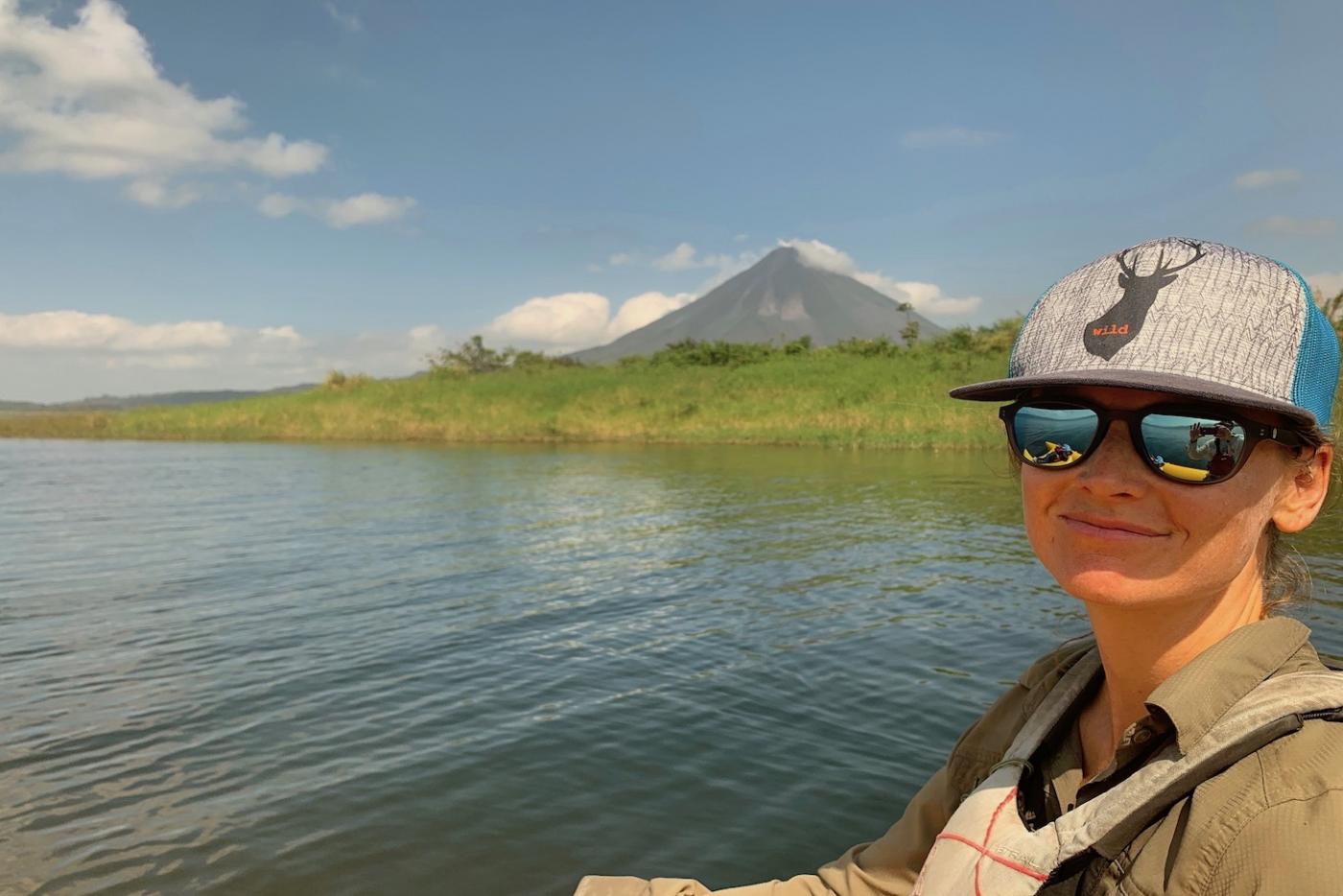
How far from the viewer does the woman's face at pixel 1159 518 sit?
1.37 m

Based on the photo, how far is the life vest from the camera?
3.80 ft

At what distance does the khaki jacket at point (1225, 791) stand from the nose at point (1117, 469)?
0.25m

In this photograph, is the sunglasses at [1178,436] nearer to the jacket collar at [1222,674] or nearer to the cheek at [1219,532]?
the cheek at [1219,532]

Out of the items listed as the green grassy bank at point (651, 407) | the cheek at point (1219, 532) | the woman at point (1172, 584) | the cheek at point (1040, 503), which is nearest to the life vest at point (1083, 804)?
the woman at point (1172, 584)

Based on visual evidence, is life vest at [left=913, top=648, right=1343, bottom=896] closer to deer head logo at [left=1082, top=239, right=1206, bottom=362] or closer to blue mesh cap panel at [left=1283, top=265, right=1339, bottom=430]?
→ blue mesh cap panel at [left=1283, top=265, right=1339, bottom=430]

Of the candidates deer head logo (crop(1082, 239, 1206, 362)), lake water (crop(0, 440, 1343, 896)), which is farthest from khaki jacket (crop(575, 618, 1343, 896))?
lake water (crop(0, 440, 1343, 896))

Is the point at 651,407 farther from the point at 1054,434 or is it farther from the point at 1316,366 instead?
the point at 1316,366

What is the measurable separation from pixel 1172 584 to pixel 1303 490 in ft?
0.97

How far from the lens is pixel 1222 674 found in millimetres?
1283

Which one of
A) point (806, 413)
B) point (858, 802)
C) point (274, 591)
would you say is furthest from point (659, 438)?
point (858, 802)

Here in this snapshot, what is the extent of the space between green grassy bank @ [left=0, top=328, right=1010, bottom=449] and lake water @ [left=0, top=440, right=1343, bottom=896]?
1909 cm

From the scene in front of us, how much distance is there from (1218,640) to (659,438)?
3378 centimetres

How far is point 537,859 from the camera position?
402cm

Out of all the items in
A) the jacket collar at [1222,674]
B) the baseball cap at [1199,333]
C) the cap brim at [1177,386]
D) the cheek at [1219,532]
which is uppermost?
the baseball cap at [1199,333]
